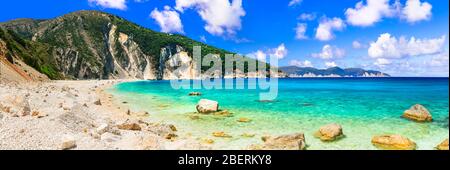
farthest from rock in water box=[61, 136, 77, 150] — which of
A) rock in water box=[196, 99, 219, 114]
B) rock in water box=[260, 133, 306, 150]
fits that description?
rock in water box=[196, 99, 219, 114]

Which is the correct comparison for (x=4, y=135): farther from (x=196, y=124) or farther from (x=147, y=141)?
(x=196, y=124)

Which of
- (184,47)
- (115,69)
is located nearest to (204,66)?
(184,47)

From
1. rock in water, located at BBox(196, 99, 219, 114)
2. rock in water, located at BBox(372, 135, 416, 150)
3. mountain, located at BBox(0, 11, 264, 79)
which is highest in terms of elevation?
mountain, located at BBox(0, 11, 264, 79)

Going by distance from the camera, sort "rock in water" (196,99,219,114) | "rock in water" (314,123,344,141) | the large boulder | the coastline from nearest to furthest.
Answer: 1. the coastline
2. the large boulder
3. "rock in water" (314,123,344,141)
4. "rock in water" (196,99,219,114)

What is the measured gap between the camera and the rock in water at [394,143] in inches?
559

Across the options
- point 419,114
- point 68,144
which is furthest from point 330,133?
point 68,144

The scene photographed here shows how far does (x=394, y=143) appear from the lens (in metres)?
14.4

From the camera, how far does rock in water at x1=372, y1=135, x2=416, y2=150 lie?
1420cm

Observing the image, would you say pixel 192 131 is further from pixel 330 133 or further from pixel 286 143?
pixel 330 133

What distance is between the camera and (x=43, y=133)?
1275 cm

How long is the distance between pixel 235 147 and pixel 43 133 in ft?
24.8

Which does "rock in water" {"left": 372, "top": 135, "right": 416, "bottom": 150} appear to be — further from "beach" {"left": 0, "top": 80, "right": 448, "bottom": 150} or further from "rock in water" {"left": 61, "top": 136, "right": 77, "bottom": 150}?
"rock in water" {"left": 61, "top": 136, "right": 77, "bottom": 150}

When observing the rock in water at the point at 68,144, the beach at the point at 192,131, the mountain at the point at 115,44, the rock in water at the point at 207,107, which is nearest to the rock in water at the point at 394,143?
the beach at the point at 192,131

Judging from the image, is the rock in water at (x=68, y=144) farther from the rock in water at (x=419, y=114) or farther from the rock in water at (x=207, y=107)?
the rock in water at (x=419, y=114)
